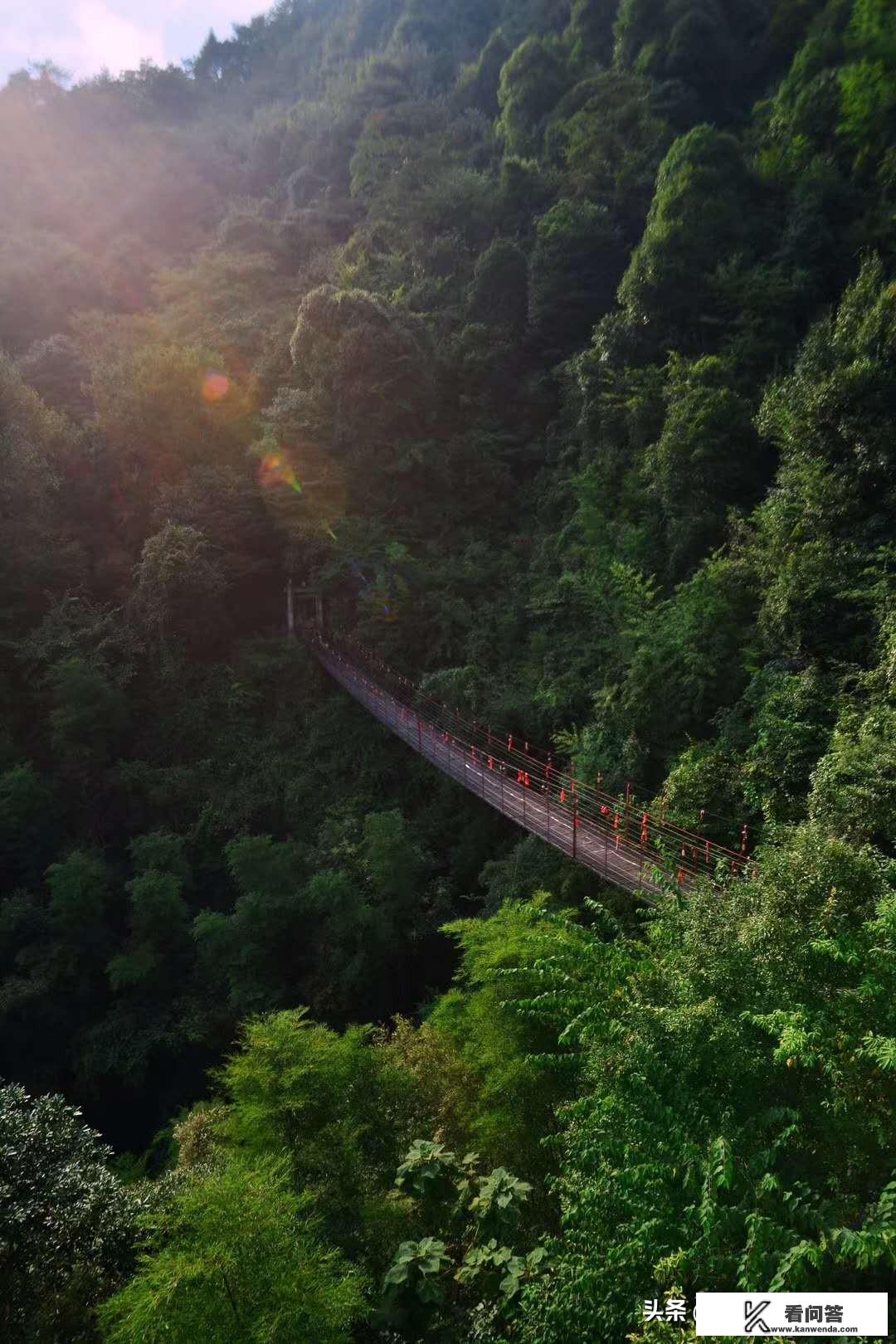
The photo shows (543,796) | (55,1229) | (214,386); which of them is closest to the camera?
(55,1229)

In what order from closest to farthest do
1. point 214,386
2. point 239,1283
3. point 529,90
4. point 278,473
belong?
1. point 239,1283
2. point 278,473
3. point 214,386
4. point 529,90

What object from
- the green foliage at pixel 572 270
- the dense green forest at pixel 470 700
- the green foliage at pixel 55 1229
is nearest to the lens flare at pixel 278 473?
the dense green forest at pixel 470 700

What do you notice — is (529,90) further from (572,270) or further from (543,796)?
(543,796)

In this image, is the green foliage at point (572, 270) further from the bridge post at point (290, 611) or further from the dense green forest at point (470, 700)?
the bridge post at point (290, 611)

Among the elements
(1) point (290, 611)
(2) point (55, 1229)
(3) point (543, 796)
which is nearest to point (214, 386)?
(1) point (290, 611)

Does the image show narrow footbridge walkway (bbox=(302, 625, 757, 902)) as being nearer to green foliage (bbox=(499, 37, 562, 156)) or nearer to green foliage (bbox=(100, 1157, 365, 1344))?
green foliage (bbox=(100, 1157, 365, 1344))

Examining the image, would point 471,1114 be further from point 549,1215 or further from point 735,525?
point 735,525

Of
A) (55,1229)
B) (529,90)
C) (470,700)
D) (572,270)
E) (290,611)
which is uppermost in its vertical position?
(529,90)
